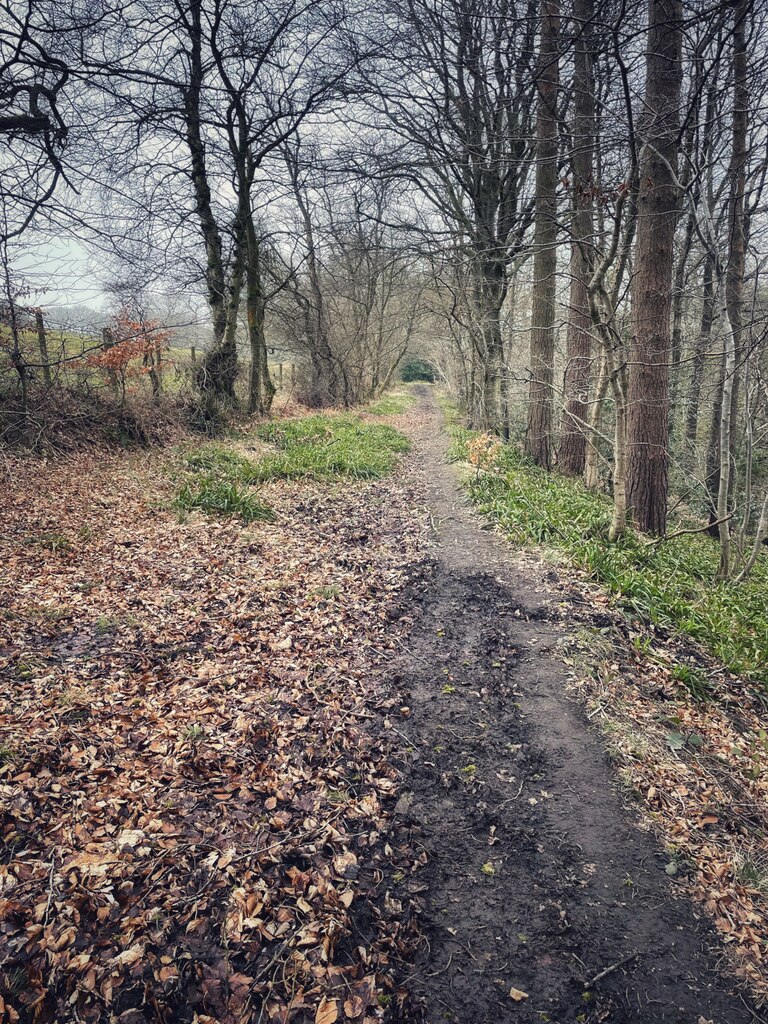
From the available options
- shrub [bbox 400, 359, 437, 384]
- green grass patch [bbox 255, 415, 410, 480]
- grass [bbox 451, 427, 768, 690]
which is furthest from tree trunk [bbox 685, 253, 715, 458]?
shrub [bbox 400, 359, 437, 384]

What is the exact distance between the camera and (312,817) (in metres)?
2.92

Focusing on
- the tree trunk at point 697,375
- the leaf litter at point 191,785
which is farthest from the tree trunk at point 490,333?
the leaf litter at point 191,785

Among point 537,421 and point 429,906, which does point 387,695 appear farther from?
point 537,421

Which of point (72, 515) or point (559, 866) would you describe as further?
point (72, 515)

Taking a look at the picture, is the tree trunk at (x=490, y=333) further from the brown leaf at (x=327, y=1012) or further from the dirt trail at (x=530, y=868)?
the brown leaf at (x=327, y=1012)

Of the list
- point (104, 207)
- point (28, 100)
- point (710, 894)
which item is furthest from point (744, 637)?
point (28, 100)

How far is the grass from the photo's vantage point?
4773 millimetres

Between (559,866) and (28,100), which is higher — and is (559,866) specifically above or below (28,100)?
below

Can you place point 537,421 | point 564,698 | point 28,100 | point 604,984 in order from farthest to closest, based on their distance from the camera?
1. point 537,421
2. point 28,100
3. point 564,698
4. point 604,984

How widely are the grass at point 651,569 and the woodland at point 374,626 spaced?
0.17 ft

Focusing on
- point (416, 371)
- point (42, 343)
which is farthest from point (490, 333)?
point (416, 371)

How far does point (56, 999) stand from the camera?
1976 mm

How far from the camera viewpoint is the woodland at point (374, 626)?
228 cm

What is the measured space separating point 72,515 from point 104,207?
536 centimetres
